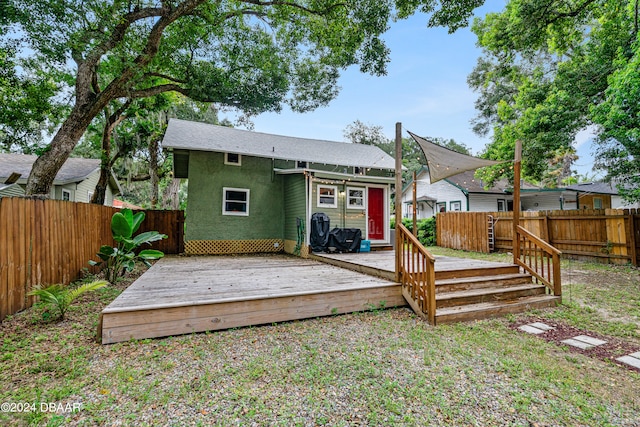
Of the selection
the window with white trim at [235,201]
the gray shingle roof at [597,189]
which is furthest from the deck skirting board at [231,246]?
the gray shingle roof at [597,189]

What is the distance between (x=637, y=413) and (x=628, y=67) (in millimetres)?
7648

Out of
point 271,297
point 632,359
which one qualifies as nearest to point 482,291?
point 632,359

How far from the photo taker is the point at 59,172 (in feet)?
36.0

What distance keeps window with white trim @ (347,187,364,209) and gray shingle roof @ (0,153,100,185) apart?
10.5 m

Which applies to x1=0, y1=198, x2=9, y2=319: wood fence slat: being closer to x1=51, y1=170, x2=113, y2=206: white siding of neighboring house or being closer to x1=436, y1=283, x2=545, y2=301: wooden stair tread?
x1=436, y1=283, x2=545, y2=301: wooden stair tread

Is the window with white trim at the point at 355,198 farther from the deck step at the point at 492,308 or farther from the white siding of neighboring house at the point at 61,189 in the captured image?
the white siding of neighboring house at the point at 61,189

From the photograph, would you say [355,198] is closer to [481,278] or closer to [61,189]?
[481,278]

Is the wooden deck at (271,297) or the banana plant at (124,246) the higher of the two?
the banana plant at (124,246)

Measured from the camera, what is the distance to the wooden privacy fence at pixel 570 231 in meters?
7.47

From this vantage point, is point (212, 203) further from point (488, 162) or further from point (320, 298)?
point (488, 162)

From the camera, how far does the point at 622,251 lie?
7.59 meters

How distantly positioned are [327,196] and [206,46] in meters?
5.79

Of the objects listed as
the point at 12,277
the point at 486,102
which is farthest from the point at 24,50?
the point at 486,102

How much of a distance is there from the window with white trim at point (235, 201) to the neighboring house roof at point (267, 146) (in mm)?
1340
